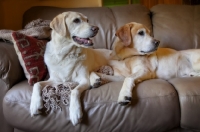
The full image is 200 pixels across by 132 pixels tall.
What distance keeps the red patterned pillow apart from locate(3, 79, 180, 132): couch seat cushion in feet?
0.77

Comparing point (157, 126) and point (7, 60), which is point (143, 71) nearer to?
point (157, 126)

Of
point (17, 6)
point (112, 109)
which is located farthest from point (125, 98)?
point (17, 6)

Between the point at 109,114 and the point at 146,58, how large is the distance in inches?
26.1

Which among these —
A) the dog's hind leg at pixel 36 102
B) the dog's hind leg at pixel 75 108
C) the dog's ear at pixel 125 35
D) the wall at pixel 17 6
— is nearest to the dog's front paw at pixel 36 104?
the dog's hind leg at pixel 36 102

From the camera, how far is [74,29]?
146 centimetres

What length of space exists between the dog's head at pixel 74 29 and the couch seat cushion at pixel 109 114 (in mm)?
358

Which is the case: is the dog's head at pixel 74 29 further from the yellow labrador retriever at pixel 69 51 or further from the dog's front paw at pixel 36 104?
the dog's front paw at pixel 36 104

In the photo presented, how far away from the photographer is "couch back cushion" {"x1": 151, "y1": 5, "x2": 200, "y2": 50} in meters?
2.08

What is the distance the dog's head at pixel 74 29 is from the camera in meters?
1.43

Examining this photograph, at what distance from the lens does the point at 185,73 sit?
5.88ft

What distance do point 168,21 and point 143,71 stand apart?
79 centimetres

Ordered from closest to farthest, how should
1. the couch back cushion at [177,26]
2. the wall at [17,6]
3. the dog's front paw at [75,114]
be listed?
1. the dog's front paw at [75,114]
2. the couch back cushion at [177,26]
3. the wall at [17,6]

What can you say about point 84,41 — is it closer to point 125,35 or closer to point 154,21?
point 125,35

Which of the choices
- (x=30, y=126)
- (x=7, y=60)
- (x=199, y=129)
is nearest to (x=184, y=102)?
(x=199, y=129)
